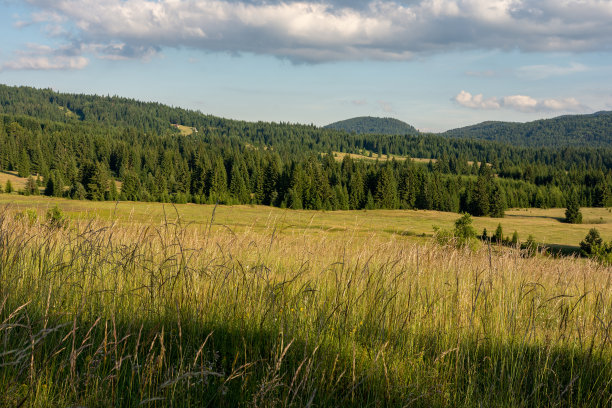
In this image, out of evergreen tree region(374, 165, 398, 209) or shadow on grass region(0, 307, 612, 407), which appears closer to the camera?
shadow on grass region(0, 307, 612, 407)

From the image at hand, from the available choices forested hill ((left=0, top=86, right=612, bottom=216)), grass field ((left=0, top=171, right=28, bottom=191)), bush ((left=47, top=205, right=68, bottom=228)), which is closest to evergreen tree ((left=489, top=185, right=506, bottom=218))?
forested hill ((left=0, top=86, right=612, bottom=216))

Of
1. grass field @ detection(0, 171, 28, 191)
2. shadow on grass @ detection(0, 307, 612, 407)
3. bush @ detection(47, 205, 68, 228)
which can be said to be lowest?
grass field @ detection(0, 171, 28, 191)

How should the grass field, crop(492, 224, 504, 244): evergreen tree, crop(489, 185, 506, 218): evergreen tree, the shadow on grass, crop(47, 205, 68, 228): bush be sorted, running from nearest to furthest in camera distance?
1. the shadow on grass
2. crop(47, 205, 68, 228): bush
3. crop(492, 224, 504, 244): evergreen tree
4. the grass field
5. crop(489, 185, 506, 218): evergreen tree

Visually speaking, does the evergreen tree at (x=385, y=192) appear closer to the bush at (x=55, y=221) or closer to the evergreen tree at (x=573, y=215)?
the evergreen tree at (x=573, y=215)

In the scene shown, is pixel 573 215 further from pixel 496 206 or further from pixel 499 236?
pixel 499 236

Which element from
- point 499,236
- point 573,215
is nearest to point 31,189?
point 499,236

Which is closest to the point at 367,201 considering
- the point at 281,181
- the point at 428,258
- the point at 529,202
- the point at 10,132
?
the point at 281,181

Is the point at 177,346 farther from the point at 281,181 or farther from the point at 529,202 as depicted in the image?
the point at 529,202

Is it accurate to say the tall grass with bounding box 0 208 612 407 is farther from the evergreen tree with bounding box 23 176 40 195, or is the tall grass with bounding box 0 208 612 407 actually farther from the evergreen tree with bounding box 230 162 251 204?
the evergreen tree with bounding box 23 176 40 195

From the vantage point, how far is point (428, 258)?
5090mm

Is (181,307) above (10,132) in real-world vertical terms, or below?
below

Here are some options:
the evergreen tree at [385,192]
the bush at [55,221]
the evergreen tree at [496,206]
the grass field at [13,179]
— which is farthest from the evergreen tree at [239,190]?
the bush at [55,221]

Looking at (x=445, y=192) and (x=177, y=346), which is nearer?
(x=177, y=346)

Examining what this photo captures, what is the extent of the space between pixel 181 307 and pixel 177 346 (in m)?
0.43
